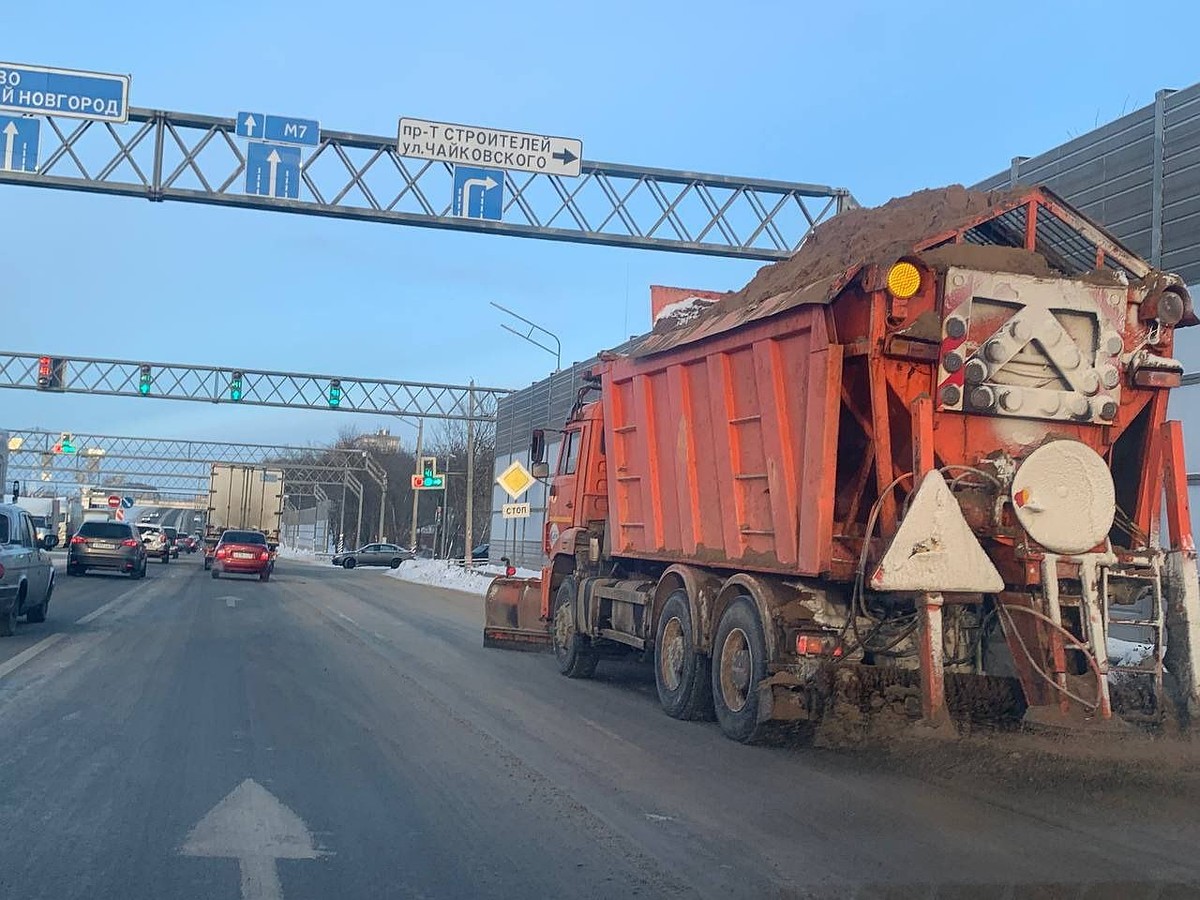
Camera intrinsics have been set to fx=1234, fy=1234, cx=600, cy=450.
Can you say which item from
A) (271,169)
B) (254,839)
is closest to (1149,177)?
(271,169)

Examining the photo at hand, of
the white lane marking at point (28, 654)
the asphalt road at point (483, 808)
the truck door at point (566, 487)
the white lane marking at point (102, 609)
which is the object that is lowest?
the asphalt road at point (483, 808)

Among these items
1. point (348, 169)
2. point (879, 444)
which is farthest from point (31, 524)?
point (879, 444)

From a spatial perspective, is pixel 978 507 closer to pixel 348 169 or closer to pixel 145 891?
pixel 145 891

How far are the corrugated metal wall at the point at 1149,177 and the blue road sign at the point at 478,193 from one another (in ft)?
28.7

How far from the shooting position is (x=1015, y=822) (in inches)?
276

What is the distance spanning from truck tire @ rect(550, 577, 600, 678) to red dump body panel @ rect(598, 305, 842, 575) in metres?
1.48

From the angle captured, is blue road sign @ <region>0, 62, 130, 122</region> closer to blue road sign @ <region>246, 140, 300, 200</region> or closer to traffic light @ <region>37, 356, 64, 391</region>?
blue road sign @ <region>246, 140, 300, 200</region>

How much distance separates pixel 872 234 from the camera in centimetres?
1008

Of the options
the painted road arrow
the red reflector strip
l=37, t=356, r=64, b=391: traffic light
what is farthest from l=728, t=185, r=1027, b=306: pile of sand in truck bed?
l=37, t=356, r=64, b=391: traffic light

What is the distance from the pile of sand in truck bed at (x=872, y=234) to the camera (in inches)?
368

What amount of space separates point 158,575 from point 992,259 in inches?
1421

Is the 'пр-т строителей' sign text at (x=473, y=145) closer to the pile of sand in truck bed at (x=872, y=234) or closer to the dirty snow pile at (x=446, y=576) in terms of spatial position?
the pile of sand in truck bed at (x=872, y=234)

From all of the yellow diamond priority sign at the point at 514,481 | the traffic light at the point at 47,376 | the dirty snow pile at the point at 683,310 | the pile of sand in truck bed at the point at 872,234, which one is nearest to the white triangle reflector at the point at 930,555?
the pile of sand in truck bed at the point at 872,234

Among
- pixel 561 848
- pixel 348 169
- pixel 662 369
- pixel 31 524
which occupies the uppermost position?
pixel 348 169
